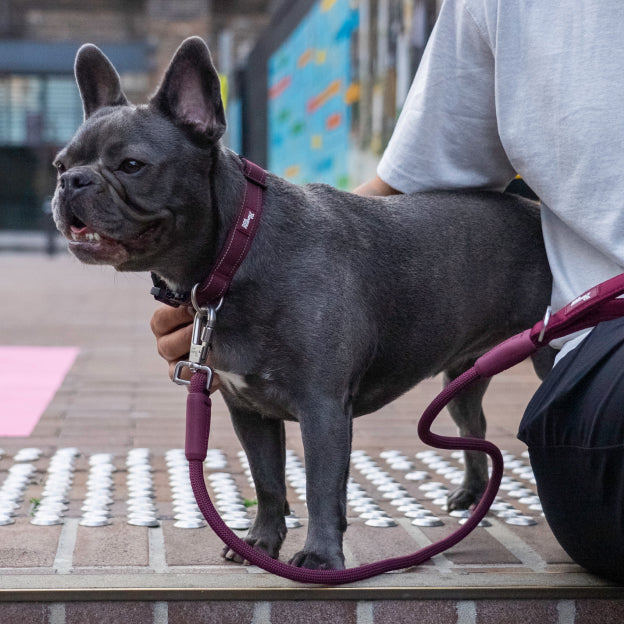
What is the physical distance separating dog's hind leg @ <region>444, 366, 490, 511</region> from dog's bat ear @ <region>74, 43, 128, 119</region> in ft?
3.93

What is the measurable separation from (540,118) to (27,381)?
3658 millimetres

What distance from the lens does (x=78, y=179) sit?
6.64 ft

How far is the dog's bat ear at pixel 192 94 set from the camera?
83.7 inches

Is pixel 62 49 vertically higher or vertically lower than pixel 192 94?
lower

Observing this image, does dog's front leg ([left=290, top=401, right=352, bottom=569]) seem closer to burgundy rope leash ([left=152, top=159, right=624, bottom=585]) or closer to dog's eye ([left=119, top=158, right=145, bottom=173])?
burgundy rope leash ([left=152, top=159, right=624, bottom=585])

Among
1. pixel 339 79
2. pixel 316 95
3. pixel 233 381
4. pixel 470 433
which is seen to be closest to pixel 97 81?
pixel 233 381

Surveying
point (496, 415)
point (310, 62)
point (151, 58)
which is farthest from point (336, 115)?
point (151, 58)

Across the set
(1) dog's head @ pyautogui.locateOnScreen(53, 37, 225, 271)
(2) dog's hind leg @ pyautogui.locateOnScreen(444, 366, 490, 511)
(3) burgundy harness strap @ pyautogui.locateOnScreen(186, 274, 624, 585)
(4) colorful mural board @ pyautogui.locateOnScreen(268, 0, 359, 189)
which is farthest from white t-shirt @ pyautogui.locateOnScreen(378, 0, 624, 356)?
(4) colorful mural board @ pyautogui.locateOnScreen(268, 0, 359, 189)

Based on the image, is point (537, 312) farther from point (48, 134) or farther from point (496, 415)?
point (48, 134)

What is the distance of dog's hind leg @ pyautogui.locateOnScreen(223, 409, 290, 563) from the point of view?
239 cm

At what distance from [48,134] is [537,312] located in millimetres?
26784

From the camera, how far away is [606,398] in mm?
1956

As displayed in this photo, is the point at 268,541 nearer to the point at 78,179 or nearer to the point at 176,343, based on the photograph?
the point at 176,343

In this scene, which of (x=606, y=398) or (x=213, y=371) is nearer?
(x=606, y=398)
